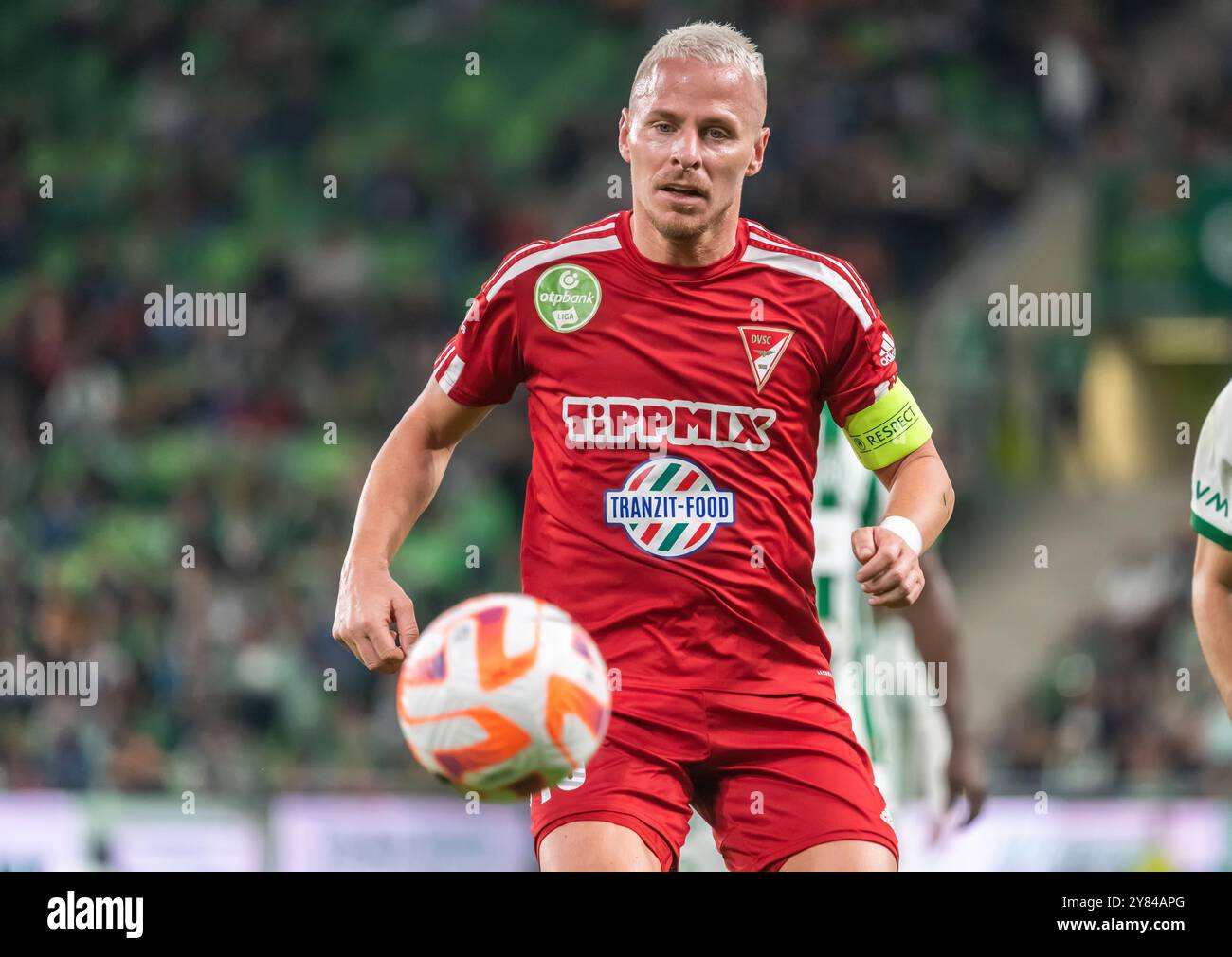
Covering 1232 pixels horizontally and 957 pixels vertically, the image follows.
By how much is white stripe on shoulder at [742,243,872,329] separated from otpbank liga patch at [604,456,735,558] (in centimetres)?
55

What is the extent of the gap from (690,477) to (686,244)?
1.83ft

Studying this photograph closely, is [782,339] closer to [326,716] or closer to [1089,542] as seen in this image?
[326,716]

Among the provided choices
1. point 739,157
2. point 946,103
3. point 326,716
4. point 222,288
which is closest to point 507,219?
point 222,288

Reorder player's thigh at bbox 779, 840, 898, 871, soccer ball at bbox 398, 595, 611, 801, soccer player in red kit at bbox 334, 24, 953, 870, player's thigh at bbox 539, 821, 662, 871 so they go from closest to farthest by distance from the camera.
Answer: soccer ball at bbox 398, 595, 611, 801, player's thigh at bbox 539, 821, 662, 871, player's thigh at bbox 779, 840, 898, 871, soccer player in red kit at bbox 334, 24, 953, 870

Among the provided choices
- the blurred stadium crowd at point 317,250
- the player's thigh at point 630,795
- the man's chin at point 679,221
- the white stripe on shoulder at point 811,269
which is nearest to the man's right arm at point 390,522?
the player's thigh at point 630,795

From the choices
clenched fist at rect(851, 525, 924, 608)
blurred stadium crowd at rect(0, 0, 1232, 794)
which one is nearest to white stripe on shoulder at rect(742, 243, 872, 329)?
clenched fist at rect(851, 525, 924, 608)

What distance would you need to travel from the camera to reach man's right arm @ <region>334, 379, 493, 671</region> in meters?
3.87

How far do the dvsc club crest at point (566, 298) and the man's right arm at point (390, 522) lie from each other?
0.32m

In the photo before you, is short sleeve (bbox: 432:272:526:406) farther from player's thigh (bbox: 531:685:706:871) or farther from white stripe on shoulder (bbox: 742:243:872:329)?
player's thigh (bbox: 531:685:706:871)

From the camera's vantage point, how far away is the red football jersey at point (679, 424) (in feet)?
13.0

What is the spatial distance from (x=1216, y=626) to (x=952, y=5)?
1077 centimetres

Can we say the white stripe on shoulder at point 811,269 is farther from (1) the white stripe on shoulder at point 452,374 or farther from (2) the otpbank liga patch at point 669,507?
(1) the white stripe on shoulder at point 452,374
